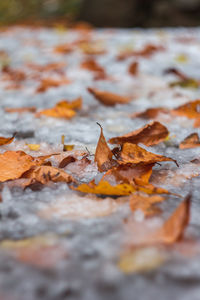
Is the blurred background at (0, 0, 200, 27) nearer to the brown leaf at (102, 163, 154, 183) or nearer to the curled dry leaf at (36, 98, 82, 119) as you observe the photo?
the curled dry leaf at (36, 98, 82, 119)

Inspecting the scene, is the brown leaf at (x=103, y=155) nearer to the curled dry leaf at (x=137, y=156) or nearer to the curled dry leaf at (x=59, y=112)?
the curled dry leaf at (x=137, y=156)

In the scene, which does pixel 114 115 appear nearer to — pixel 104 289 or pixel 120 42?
pixel 104 289

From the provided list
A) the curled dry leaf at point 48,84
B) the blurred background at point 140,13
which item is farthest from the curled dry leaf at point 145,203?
the blurred background at point 140,13

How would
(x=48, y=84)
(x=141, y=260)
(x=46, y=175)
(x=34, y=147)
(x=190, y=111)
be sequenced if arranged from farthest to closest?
1. (x=48, y=84)
2. (x=190, y=111)
3. (x=34, y=147)
4. (x=46, y=175)
5. (x=141, y=260)

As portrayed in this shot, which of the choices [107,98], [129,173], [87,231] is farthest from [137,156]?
[107,98]

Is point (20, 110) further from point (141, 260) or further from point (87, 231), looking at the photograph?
point (141, 260)

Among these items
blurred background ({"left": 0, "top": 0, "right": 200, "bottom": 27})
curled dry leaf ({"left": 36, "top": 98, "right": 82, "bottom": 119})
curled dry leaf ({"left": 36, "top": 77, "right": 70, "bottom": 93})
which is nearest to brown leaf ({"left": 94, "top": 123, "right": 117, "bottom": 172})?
curled dry leaf ({"left": 36, "top": 98, "right": 82, "bottom": 119})

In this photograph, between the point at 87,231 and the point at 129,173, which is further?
the point at 129,173
